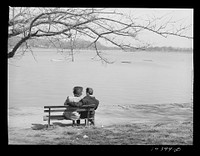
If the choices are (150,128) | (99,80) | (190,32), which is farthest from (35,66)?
(190,32)

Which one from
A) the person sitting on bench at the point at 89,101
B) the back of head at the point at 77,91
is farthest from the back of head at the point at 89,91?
the back of head at the point at 77,91

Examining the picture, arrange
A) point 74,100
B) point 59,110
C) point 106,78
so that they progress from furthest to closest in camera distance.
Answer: point 106,78 < point 74,100 < point 59,110

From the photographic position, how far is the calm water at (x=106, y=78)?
8.03 m

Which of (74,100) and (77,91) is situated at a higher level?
(77,91)

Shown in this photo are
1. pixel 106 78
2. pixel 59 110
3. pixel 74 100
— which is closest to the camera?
pixel 59 110

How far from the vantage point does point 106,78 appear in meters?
8.16

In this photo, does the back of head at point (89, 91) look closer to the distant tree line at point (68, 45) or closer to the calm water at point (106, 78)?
the calm water at point (106, 78)

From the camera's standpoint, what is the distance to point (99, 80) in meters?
8.12

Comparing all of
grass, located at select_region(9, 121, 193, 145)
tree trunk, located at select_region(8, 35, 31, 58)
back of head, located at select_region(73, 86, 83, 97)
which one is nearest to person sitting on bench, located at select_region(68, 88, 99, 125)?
back of head, located at select_region(73, 86, 83, 97)

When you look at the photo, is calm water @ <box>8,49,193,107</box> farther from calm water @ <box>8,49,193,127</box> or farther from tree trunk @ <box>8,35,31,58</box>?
tree trunk @ <box>8,35,31,58</box>

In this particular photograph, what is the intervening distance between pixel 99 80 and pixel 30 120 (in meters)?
1.46

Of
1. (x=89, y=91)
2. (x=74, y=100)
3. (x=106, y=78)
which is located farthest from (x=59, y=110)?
(x=106, y=78)

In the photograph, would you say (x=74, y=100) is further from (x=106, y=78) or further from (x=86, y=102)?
(x=106, y=78)
